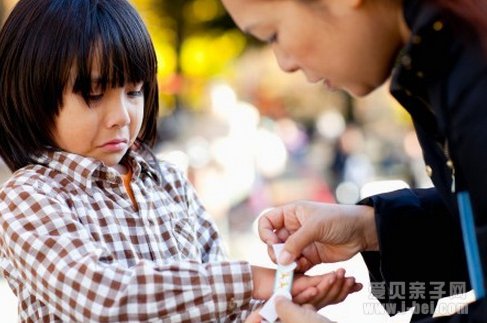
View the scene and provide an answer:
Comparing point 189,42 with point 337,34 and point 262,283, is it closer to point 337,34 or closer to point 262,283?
point 262,283

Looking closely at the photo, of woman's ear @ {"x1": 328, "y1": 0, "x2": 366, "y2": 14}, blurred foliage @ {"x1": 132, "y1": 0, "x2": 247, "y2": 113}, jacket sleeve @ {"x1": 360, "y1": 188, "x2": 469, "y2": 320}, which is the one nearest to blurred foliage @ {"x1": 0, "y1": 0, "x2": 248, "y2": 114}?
blurred foliage @ {"x1": 132, "y1": 0, "x2": 247, "y2": 113}

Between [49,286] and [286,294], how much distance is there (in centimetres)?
54

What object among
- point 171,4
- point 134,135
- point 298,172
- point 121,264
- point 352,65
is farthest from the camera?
Answer: point 171,4

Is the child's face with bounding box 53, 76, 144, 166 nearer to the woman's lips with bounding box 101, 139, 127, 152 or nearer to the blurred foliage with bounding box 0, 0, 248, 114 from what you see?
the woman's lips with bounding box 101, 139, 127, 152

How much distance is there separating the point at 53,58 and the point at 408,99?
0.91 meters

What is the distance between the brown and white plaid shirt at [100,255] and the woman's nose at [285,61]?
0.48 metres

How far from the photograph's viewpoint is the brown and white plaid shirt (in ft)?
6.43

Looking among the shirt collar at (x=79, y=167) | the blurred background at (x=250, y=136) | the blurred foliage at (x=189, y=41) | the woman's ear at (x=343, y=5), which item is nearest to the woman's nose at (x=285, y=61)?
the woman's ear at (x=343, y=5)

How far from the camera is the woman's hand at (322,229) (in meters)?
2.16

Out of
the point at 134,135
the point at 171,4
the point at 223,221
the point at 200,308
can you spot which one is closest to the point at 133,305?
the point at 200,308

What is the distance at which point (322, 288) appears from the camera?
2064 millimetres

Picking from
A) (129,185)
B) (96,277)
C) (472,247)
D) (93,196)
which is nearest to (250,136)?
(129,185)

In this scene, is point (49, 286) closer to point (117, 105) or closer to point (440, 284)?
point (117, 105)

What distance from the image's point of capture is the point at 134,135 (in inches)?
90.3
